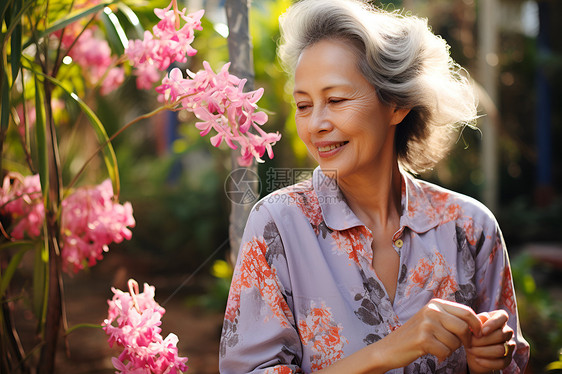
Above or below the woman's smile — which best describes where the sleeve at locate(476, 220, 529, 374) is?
below

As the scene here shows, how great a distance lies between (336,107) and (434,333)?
699mm

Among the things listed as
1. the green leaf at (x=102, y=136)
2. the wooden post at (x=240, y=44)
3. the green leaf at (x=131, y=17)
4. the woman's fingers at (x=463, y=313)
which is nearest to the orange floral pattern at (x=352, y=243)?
the woman's fingers at (x=463, y=313)

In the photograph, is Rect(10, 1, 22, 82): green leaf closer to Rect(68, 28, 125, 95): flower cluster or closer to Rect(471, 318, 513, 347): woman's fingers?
Rect(68, 28, 125, 95): flower cluster

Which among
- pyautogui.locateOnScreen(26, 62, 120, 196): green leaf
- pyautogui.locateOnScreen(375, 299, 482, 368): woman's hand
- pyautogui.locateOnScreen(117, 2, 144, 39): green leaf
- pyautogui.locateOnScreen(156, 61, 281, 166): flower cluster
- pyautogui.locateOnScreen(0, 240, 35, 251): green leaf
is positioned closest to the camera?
pyautogui.locateOnScreen(375, 299, 482, 368): woman's hand

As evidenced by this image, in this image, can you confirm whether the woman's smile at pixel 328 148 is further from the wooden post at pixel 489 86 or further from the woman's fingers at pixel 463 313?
the wooden post at pixel 489 86

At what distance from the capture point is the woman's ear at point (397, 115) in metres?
1.81

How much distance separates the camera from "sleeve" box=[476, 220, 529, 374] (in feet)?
5.82

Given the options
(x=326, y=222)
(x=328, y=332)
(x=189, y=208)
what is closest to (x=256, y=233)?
(x=326, y=222)

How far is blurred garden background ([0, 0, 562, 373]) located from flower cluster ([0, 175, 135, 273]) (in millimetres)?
790

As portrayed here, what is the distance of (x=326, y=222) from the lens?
1682mm

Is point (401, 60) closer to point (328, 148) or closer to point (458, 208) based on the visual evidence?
point (328, 148)

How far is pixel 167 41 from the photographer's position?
1823 millimetres

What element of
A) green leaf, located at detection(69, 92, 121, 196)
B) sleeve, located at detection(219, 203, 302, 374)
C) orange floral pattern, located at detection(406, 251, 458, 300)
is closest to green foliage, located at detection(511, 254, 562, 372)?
orange floral pattern, located at detection(406, 251, 458, 300)

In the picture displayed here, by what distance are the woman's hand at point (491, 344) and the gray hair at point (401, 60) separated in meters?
0.72
